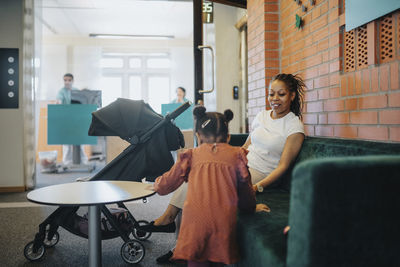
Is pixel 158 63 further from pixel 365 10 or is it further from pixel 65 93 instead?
pixel 365 10

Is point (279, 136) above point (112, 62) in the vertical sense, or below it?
below

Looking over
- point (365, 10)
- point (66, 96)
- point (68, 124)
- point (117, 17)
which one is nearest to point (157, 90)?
point (117, 17)

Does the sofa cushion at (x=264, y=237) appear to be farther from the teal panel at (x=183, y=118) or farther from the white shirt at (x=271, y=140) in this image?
the teal panel at (x=183, y=118)

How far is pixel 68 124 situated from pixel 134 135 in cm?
327

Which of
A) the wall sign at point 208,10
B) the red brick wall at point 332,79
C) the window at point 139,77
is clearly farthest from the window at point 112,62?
the red brick wall at point 332,79

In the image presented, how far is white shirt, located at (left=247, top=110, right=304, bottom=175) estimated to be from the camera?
1.87 metres

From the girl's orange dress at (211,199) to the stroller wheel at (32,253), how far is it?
1060 mm

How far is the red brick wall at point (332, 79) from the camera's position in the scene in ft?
5.08

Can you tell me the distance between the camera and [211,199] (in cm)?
125

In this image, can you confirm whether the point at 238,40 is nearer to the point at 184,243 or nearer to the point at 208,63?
the point at 208,63

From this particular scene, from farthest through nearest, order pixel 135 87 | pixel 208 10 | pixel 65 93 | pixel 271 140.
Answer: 1. pixel 135 87
2. pixel 65 93
3. pixel 208 10
4. pixel 271 140

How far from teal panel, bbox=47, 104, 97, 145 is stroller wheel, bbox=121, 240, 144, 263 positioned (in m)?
3.29

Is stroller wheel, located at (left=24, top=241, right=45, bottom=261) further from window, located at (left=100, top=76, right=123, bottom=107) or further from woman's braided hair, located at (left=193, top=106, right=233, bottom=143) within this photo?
window, located at (left=100, top=76, right=123, bottom=107)

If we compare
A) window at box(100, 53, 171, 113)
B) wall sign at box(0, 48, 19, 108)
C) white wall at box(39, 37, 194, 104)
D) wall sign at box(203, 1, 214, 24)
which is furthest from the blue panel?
window at box(100, 53, 171, 113)
